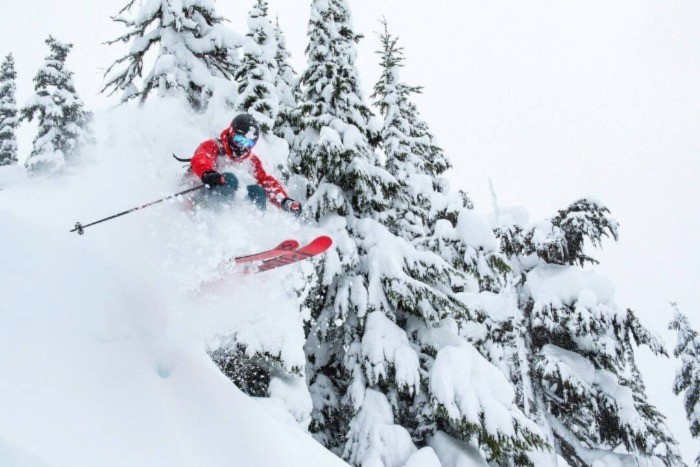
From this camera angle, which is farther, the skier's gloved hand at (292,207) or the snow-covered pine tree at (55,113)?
the snow-covered pine tree at (55,113)

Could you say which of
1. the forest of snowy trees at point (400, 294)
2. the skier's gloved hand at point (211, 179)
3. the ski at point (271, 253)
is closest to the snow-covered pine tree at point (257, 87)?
the forest of snowy trees at point (400, 294)

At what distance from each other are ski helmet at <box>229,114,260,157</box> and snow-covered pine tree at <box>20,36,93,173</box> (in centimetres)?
1726

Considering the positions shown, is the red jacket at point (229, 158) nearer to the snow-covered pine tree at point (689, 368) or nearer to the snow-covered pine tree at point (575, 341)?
the snow-covered pine tree at point (575, 341)

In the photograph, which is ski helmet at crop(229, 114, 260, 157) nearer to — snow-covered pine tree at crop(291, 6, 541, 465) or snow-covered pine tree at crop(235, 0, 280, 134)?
snow-covered pine tree at crop(291, 6, 541, 465)

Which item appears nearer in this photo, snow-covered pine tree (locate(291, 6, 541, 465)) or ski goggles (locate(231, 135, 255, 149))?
ski goggles (locate(231, 135, 255, 149))

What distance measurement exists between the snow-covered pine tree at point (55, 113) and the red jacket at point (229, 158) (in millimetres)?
16820

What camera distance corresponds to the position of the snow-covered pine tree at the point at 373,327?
27.2ft

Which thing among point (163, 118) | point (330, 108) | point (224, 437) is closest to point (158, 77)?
point (163, 118)

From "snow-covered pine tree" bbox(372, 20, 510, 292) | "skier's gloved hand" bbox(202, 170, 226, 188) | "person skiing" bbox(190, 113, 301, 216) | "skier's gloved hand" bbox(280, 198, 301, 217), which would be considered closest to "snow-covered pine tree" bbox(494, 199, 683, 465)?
"snow-covered pine tree" bbox(372, 20, 510, 292)

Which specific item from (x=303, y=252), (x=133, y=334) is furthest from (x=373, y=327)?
(x=133, y=334)

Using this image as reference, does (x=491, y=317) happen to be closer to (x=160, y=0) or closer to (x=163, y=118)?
(x=163, y=118)

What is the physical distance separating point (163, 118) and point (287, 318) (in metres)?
5.49

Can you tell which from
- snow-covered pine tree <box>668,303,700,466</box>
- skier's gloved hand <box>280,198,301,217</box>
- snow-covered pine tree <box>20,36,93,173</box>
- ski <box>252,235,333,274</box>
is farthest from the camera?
snow-covered pine tree <box>20,36,93,173</box>

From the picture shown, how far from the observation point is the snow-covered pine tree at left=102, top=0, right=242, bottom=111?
11.0 meters
